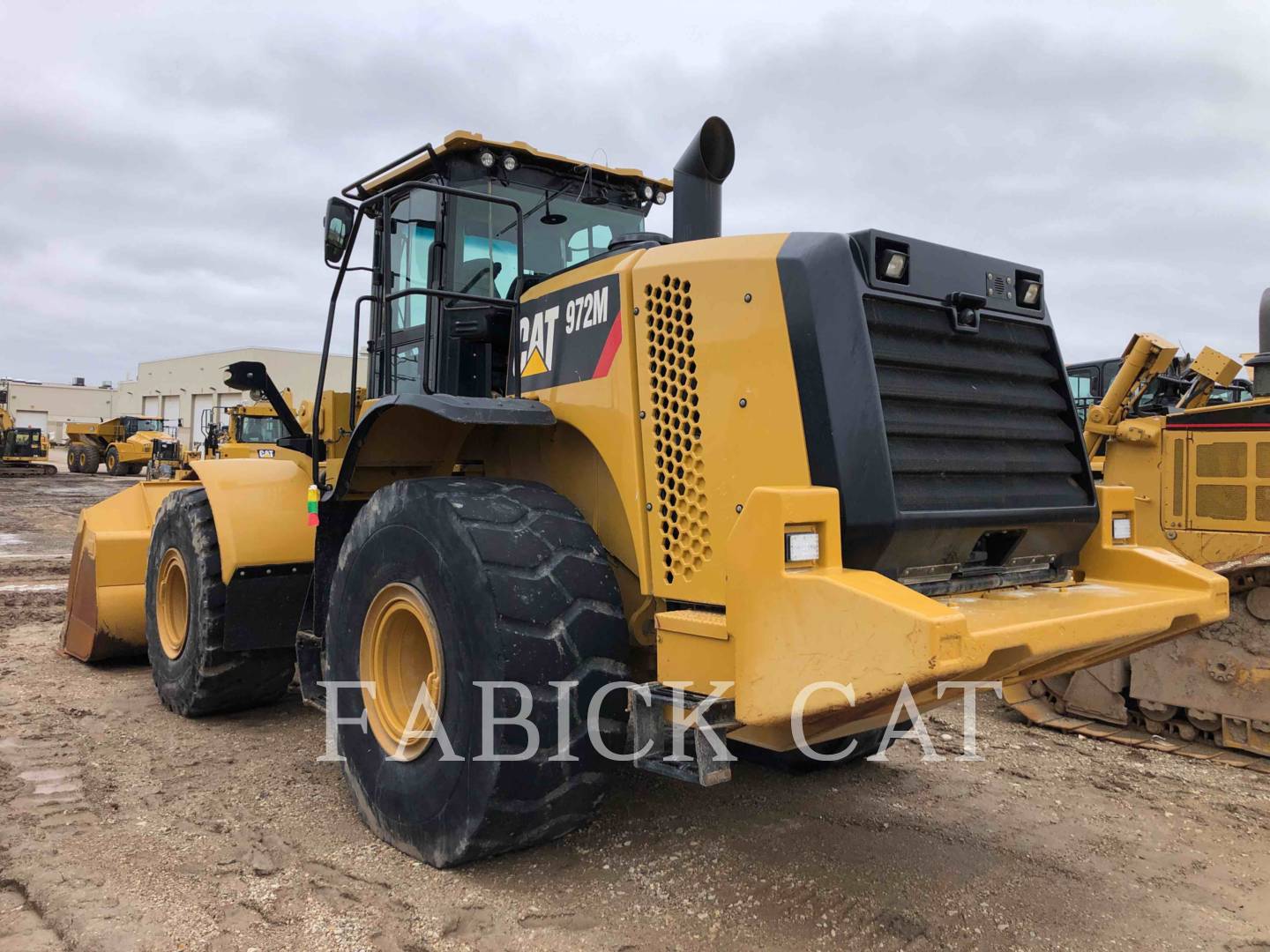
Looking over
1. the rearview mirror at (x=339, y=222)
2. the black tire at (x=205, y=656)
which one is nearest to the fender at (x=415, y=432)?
the rearview mirror at (x=339, y=222)

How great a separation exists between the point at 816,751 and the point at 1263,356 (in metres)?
4.52

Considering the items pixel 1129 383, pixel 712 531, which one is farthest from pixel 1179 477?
pixel 712 531

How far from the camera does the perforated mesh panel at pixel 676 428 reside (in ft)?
10.1

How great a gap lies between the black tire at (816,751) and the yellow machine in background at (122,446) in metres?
35.3

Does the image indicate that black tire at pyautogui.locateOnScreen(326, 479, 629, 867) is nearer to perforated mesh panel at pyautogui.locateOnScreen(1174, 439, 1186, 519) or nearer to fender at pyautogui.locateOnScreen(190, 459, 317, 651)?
fender at pyautogui.locateOnScreen(190, 459, 317, 651)

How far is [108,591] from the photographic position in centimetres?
655

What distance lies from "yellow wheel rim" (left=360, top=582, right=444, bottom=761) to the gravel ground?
429mm

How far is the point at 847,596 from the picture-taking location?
2523mm

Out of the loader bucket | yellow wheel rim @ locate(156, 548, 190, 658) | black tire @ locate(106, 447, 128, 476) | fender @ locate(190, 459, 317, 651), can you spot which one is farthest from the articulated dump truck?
black tire @ locate(106, 447, 128, 476)

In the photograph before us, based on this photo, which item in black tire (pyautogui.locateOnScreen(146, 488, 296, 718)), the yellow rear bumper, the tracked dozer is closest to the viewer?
the yellow rear bumper

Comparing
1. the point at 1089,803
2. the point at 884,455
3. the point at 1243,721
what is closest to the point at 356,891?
the point at 884,455

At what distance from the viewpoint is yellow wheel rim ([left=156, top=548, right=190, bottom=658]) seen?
5.77 meters

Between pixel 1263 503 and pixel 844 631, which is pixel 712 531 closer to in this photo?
pixel 844 631

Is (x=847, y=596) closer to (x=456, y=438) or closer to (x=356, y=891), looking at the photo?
(x=356, y=891)
